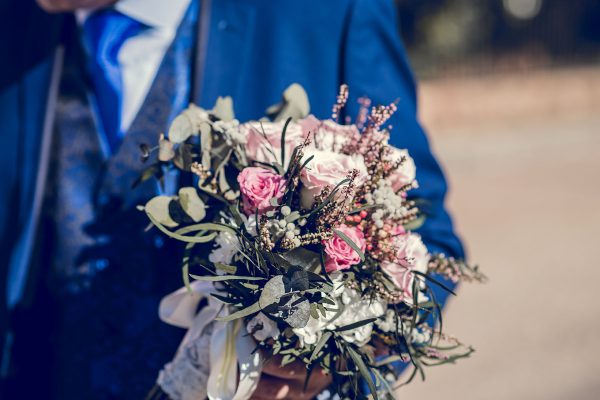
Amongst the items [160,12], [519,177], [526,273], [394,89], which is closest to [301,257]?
[394,89]

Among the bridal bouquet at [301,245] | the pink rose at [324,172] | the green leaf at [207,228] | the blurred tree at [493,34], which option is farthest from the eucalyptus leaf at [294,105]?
the blurred tree at [493,34]

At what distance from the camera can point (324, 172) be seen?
4.21 feet

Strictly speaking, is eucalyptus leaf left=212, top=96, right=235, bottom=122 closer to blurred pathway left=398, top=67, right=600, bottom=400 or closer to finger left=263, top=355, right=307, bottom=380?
finger left=263, top=355, right=307, bottom=380

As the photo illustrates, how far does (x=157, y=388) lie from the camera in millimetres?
1617

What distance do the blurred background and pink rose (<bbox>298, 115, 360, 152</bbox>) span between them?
2.92 m

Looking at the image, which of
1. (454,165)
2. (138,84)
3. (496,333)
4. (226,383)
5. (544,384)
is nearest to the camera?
(226,383)

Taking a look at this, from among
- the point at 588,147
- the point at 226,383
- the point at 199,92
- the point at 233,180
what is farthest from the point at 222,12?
the point at 588,147

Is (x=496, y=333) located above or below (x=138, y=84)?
above

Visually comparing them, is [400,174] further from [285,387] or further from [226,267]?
[285,387]

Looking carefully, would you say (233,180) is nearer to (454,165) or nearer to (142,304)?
(142,304)

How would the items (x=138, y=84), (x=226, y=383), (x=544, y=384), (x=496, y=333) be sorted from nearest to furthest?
(x=226, y=383)
(x=138, y=84)
(x=544, y=384)
(x=496, y=333)

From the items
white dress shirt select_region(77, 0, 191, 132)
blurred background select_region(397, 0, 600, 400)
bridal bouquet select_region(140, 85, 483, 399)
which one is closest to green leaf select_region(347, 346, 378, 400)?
bridal bouquet select_region(140, 85, 483, 399)

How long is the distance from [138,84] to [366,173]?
0.85 metres

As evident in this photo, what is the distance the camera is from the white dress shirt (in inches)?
74.1
